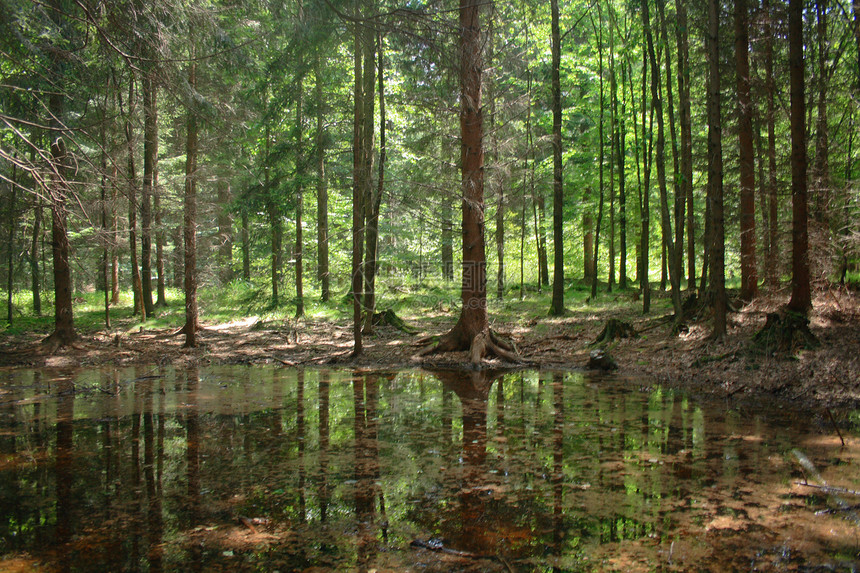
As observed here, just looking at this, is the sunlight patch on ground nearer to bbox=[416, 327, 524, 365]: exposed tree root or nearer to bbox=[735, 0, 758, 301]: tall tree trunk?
bbox=[416, 327, 524, 365]: exposed tree root

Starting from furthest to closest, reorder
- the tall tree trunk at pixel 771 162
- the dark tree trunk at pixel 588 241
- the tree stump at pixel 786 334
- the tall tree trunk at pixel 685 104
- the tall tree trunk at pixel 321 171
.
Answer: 1. the dark tree trunk at pixel 588 241
2. the tall tree trunk at pixel 321 171
3. the tall tree trunk at pixel 685 104
4. the tall tree trunk at pixel 771 162
5. the tree stump at pixel 786 334

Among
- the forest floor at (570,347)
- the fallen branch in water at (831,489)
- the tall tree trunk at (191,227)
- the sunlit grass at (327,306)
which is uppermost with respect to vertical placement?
the tall tree trunk at (191,227)

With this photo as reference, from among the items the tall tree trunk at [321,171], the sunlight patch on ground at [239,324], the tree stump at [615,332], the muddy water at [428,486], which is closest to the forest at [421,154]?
the tall tree trunk at [321,171]

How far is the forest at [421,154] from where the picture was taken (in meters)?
7.83

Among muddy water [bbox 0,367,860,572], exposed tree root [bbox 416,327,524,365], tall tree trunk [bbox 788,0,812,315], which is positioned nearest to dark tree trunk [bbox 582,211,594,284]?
exposed tree root [bbox 416,327,524,365]

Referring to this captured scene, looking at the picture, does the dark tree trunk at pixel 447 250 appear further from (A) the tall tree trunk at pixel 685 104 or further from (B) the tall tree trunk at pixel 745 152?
(B) the tall tree trunk at pixel 745 152

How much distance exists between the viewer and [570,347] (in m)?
12.9

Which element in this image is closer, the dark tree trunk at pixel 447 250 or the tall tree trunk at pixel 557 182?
the tall tree trunk at pixel 557 182

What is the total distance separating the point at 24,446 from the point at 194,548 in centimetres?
382

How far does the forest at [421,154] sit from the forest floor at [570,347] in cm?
19

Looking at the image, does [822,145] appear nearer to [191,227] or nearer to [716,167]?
[716,167]

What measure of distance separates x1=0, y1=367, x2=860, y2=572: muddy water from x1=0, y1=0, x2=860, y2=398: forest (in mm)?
2615

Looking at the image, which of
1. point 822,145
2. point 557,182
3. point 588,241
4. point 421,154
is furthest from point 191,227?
point 588,241

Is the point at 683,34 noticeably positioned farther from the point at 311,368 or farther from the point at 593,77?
the point at 311,368
